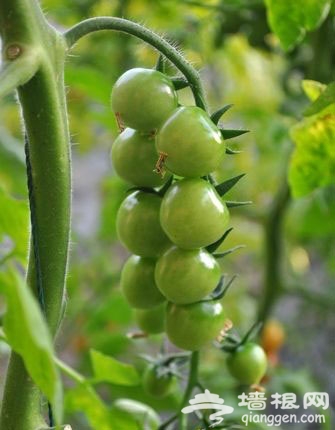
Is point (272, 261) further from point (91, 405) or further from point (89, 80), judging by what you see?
point (91, 405)

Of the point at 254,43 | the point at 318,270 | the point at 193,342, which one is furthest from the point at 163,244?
the point at 318,270

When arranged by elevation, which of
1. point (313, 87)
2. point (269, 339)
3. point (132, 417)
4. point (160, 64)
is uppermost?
point (160, 64)

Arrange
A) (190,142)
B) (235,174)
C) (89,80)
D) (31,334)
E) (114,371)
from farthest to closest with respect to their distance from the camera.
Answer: (235,174) < (89,80) < (114,371) < (190,142) < (31,334)

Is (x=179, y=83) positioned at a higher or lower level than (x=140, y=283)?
higher

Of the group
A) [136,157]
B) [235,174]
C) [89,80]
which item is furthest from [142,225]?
[235,174]

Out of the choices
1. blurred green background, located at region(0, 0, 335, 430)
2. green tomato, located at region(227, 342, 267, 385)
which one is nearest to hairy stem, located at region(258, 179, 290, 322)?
blurred green background, located at region(0, 0, 335, 430)

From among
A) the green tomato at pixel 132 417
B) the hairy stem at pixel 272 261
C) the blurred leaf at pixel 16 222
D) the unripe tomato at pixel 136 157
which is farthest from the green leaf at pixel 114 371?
the hairy stem at pixel 272 261
